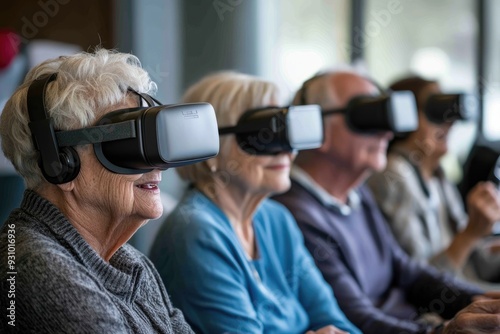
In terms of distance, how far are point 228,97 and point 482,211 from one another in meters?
1.36

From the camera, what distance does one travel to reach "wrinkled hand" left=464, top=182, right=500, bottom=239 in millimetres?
2889

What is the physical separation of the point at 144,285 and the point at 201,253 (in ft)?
1.12

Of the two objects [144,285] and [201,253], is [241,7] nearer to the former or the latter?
[201,253]

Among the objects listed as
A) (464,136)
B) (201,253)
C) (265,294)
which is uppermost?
(201,253)

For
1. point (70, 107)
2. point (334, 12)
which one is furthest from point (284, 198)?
point (334, 12)

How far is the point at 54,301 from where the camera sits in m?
1.14

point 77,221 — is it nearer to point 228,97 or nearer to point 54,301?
point 54,301

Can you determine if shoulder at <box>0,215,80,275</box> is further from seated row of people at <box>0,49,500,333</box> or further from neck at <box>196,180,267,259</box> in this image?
neck at <box>196,180,267,259</box>

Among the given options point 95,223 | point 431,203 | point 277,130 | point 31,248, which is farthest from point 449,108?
point 31,248

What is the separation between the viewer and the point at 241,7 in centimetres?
459

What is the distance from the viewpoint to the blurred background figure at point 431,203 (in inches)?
114

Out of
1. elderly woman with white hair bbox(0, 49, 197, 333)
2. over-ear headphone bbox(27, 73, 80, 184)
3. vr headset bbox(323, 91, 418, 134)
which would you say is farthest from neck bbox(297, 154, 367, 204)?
over-ear headphone bbox(27, 73, 80, 184)

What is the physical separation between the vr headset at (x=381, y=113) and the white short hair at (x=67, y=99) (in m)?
Answer: 1.16

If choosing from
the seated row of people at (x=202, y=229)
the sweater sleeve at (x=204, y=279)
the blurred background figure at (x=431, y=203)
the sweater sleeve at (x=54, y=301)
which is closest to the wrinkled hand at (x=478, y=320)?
the seated row of people at (x=202, y=229)
